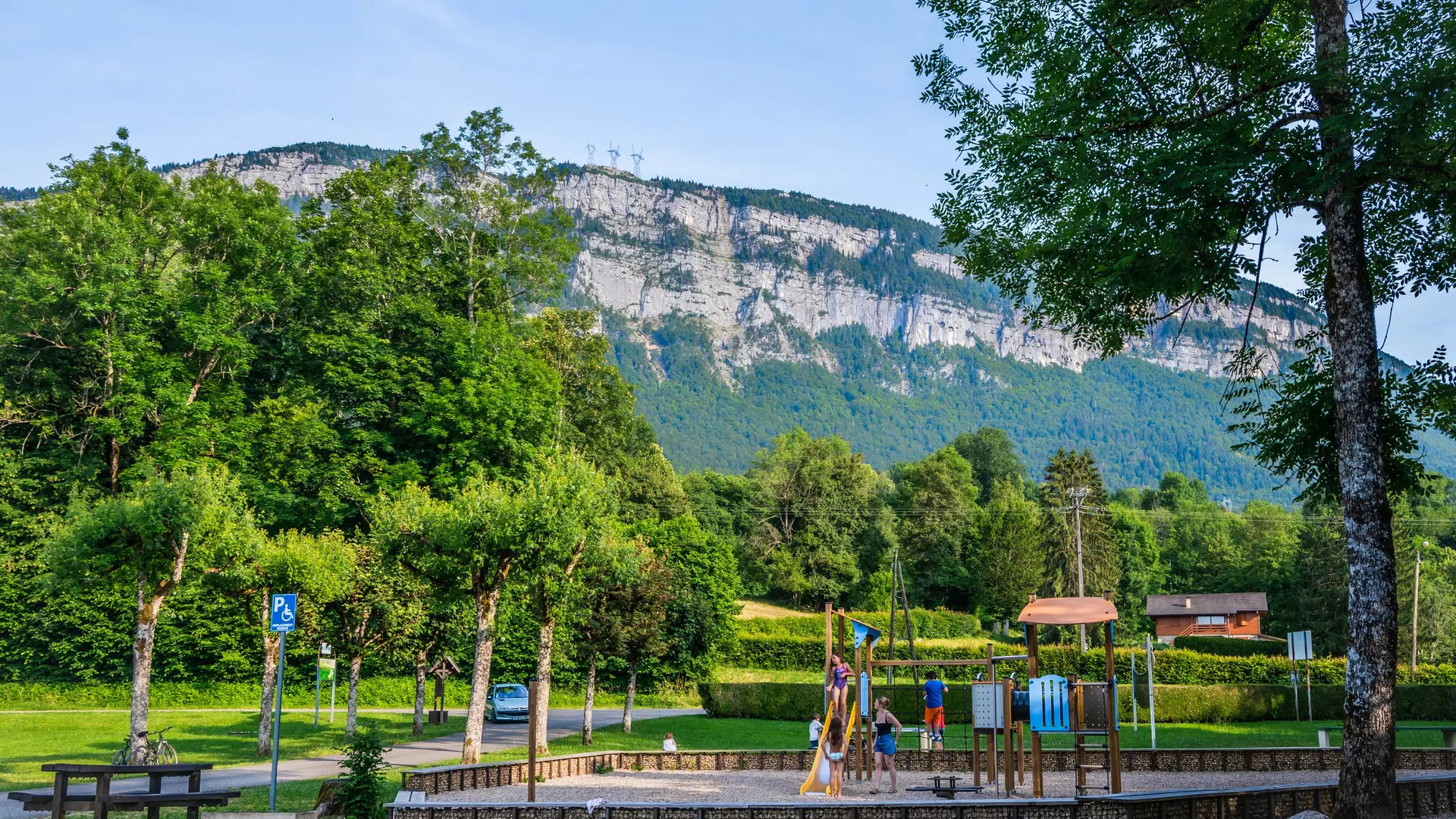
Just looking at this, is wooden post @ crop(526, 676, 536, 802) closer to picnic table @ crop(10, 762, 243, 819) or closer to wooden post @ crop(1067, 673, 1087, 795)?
picnic table @ crop(10, 762, 243, 819)

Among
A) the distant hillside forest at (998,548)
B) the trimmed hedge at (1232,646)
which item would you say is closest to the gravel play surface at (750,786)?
the trimmed hedge at (1232,646)

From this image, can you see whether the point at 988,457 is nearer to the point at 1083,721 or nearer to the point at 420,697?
the point at 420,697

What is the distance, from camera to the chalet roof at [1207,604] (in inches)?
2783

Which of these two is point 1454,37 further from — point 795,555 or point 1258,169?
point 795,555

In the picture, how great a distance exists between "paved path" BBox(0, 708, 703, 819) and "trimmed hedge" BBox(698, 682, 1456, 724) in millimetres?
3287

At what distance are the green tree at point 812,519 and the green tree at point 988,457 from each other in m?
25.8

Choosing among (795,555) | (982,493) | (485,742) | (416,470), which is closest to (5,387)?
(416,470)

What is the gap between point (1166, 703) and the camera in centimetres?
3644

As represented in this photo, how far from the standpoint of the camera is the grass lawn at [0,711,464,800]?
74.4 feet

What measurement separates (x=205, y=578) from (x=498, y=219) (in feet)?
62.7

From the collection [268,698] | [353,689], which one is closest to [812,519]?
[353,689]

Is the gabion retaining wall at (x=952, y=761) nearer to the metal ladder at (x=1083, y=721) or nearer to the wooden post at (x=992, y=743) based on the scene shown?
the wooden post at (x=992, y=743)

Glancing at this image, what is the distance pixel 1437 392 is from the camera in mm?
13453

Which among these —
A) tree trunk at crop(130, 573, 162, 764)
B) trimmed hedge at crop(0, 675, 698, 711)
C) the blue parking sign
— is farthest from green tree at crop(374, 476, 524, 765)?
trimmed hedge at crop(0, 675, 698, 711)
